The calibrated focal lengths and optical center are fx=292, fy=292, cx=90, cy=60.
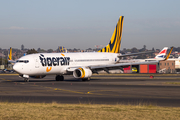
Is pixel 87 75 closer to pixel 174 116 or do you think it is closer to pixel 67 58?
pixel 67 58

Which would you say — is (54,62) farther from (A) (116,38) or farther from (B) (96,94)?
(B) (96,94)

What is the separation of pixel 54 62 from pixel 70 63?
4.07 metres

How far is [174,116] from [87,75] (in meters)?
33.5

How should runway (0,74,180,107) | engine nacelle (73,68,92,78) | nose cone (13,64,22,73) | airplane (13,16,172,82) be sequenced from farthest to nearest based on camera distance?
engine nacelle (73,68,92,78) < airplane (13,16,172,82) < nose cone (13,64,22,73) < runway (0,74,180,107)

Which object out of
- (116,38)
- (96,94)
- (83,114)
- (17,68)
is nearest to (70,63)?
(17,68)

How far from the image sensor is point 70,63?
165 ft

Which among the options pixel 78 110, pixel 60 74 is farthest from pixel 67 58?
pixel 78 110

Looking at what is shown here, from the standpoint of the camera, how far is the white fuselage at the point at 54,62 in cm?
4384

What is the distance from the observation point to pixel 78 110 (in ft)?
53.5

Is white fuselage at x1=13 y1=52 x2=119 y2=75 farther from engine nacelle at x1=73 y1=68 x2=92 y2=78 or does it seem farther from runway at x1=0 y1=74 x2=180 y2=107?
runway at x1=0 y1=74 x2=180 y2=107

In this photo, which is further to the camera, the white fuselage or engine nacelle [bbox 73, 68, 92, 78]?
engine nacelle [bbox 73, 68, 92, 78]

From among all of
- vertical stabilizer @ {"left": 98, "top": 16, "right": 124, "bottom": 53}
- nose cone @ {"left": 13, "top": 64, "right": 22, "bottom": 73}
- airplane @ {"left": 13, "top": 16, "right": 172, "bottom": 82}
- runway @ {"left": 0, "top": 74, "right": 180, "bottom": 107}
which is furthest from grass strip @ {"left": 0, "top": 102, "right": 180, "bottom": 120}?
vertical stabilizer @ {"left": 98, "top": 16, "right": 124, "bottom": 53}

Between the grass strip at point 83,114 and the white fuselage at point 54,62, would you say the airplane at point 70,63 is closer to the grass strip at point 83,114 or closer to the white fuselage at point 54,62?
the white fuselage at point 54,62

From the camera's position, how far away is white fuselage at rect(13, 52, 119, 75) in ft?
144
